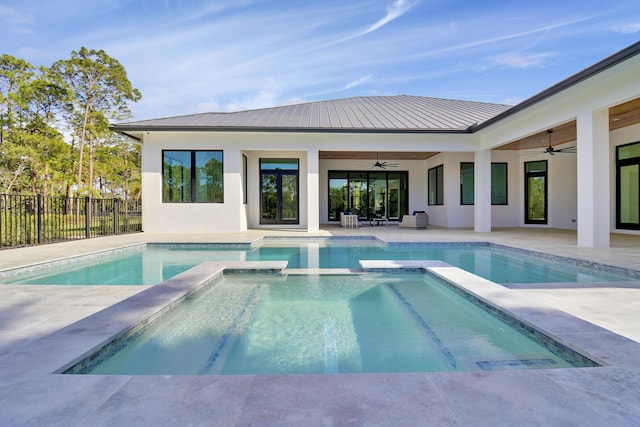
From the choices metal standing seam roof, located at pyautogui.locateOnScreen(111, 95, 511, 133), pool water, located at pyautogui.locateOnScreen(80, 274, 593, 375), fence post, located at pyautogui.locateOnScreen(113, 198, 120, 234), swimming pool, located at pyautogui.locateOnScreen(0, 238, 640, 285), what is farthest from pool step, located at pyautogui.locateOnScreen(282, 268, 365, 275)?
fence post, located at pyautogui.locateOnScreen(113, 198, 120, 234)

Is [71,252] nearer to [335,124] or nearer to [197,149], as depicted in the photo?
[197,149]

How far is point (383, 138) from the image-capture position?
1163cm

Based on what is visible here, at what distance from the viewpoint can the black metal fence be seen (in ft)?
25.9

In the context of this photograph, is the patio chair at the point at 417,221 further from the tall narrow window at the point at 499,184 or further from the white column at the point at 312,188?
the white column at the point at 312,188

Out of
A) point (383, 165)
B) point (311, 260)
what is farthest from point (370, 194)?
point (311, 260)

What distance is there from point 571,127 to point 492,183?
188 inches

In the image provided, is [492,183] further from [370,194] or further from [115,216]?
[115,216]

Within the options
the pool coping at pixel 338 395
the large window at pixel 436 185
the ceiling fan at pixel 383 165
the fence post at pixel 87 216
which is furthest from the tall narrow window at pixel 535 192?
the fence post at pixel 87 216

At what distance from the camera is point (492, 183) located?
1433 centimetres

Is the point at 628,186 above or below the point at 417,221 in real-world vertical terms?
above

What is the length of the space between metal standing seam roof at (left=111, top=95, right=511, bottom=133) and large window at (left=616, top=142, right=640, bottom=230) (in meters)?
3.75

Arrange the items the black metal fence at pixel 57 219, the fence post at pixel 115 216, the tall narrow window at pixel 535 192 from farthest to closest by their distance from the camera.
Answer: the tall narrow window at pixel 535 192
the fence post at pixel 115 216
the black metal fence at pixel 57 219

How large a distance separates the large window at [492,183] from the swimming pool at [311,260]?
551 cm

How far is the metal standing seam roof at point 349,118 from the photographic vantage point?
35.7 feet
